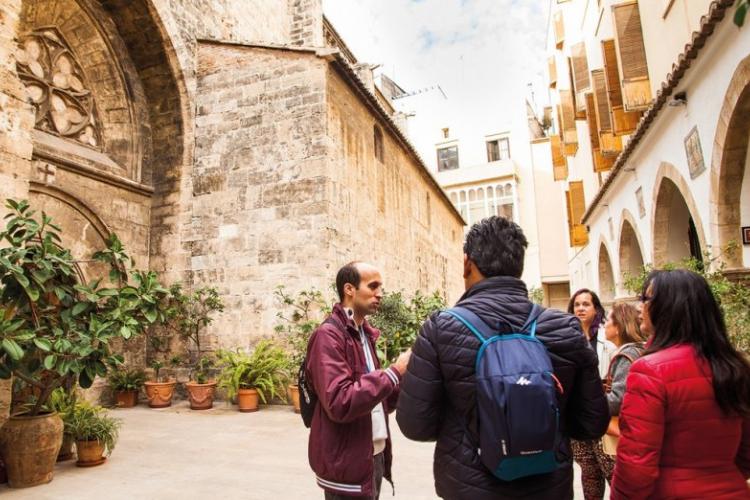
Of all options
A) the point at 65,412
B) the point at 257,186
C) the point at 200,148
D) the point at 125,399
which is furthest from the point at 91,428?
the point at 200,148

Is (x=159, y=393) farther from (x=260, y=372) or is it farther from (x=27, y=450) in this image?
(x=27, y=450)

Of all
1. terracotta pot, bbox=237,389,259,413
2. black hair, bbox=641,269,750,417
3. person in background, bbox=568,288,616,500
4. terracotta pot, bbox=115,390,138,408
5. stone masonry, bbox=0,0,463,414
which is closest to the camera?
black hair, bbox=641,269,750,417

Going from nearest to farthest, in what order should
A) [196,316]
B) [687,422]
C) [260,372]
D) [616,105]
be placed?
[687,422], [260,372], [196,316], [616,105]

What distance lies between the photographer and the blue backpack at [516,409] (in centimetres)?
139

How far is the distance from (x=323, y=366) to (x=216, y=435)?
183 inches

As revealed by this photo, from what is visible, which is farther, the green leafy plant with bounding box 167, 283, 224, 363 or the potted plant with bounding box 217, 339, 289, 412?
the green leafy plant with bounding box 167, 283, 224, 363

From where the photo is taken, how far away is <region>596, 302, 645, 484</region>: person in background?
251cm

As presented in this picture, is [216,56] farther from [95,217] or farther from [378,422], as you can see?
[378,422]

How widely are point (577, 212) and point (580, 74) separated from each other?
5.12 meters

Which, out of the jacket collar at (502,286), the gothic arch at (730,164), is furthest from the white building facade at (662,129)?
the jacket collar at (502,286)

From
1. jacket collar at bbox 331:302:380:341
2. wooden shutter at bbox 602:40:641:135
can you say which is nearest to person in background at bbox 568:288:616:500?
jacket collar at bbox 331:302:380:341

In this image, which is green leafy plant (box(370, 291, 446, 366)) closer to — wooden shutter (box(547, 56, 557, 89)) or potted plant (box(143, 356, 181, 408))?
potted plant (box(143, 356, 181, 408))

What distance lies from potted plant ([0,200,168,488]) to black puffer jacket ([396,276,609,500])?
3.70 metres

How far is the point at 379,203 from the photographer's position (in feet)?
36.4
